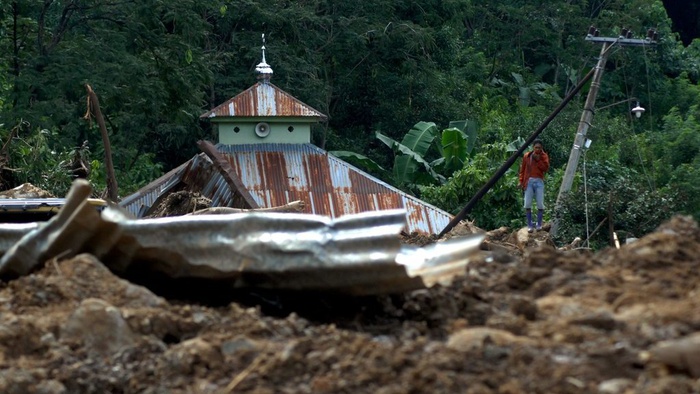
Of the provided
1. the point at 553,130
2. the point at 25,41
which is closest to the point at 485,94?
the point at 553,130

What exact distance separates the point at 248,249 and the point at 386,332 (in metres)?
0.88

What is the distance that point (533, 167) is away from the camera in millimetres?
22469

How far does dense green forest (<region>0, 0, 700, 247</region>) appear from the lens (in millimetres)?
32125

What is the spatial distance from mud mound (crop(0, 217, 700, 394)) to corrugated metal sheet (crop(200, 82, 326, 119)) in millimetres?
26312

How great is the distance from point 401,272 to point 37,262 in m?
1.83

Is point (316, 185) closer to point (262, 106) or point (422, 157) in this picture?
point (262, 106)

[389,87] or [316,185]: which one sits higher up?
[389,87]

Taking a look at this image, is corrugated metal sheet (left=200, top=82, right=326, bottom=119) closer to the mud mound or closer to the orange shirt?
the orange shirt

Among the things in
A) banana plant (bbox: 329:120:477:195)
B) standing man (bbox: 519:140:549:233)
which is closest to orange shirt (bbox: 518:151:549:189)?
standing man (bbox: 519:140:549:233)

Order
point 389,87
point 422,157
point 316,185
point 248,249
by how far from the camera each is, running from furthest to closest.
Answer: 1. point 389,87
2. point 422,157
3. point 316,185
4. point 248,249

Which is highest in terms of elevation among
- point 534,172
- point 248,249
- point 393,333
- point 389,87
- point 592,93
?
point 389,87

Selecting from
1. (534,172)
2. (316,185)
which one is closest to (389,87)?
(316,185)

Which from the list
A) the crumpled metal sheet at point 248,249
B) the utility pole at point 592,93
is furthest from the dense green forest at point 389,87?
the crumpled metal sheet at point 248,249

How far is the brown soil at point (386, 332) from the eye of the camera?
536 centimetres
